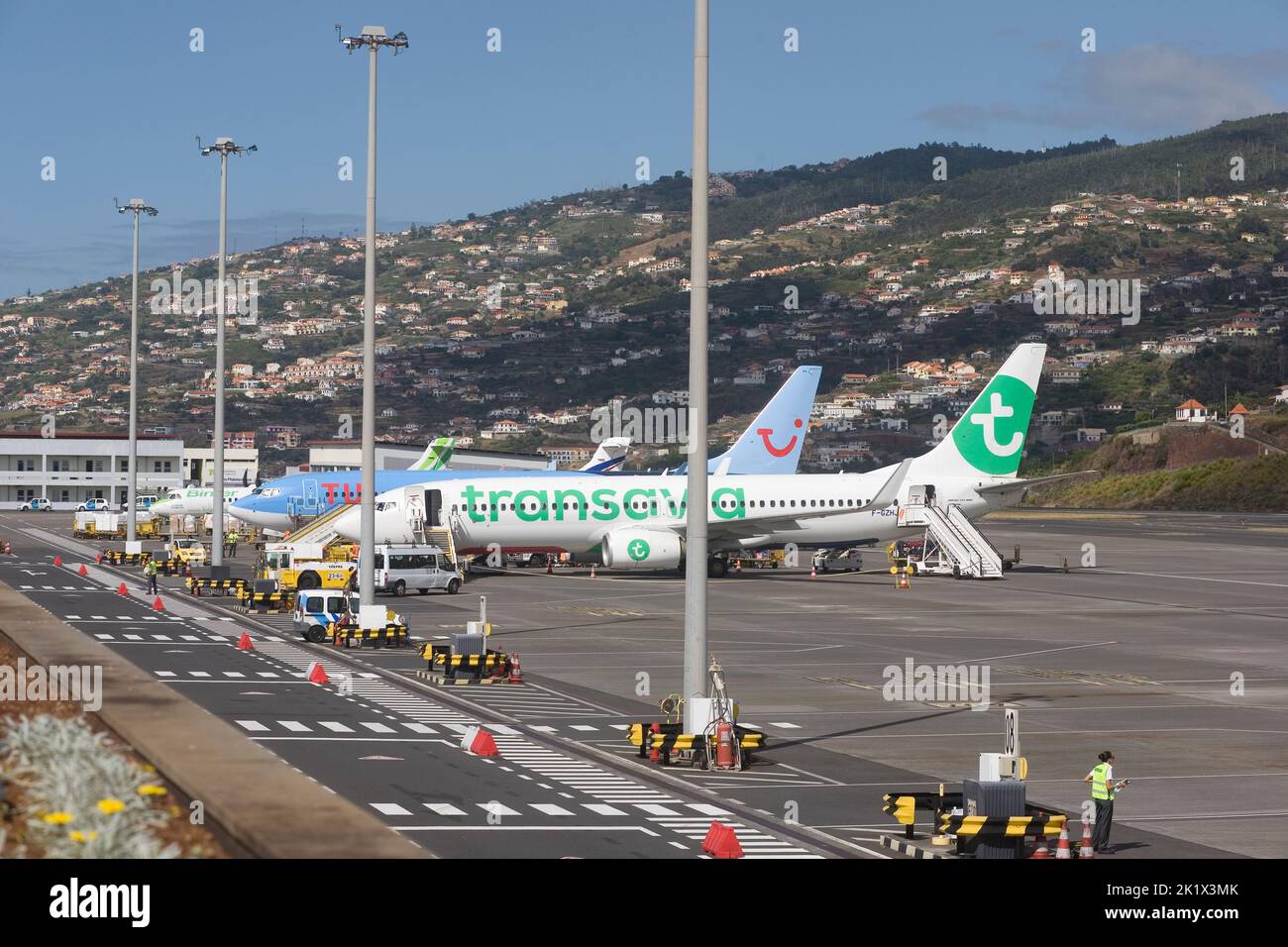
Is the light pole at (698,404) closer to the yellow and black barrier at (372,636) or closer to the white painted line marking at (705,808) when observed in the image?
the white painted line marking at (705,808)

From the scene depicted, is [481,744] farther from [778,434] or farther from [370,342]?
[778,434]

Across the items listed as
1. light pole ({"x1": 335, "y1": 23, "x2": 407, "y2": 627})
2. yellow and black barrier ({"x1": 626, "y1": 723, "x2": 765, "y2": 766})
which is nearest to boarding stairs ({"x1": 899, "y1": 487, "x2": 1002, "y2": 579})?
light pole ({"x1": 335, "y1": 23, "x2": 407, "y2": 627})

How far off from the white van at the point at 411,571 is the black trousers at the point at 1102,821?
50475 mm

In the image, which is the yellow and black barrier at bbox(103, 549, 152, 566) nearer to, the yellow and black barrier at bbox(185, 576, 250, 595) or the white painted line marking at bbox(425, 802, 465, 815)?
the yellow and black barrier at bbox(185, 576, 250, 595)

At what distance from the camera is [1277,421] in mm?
185125

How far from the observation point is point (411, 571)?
70688mm

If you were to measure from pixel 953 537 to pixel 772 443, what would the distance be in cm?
1995

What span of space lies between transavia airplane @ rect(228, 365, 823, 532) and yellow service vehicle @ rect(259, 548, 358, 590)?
13.9m

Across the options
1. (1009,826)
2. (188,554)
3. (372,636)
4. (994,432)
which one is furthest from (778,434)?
(1009,826)

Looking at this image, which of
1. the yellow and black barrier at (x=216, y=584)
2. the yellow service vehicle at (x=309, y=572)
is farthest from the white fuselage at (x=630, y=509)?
the yellow service vehicle at (x=309, y=572)

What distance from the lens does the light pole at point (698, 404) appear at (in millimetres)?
28969

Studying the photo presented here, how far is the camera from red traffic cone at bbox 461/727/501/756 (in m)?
29.6
